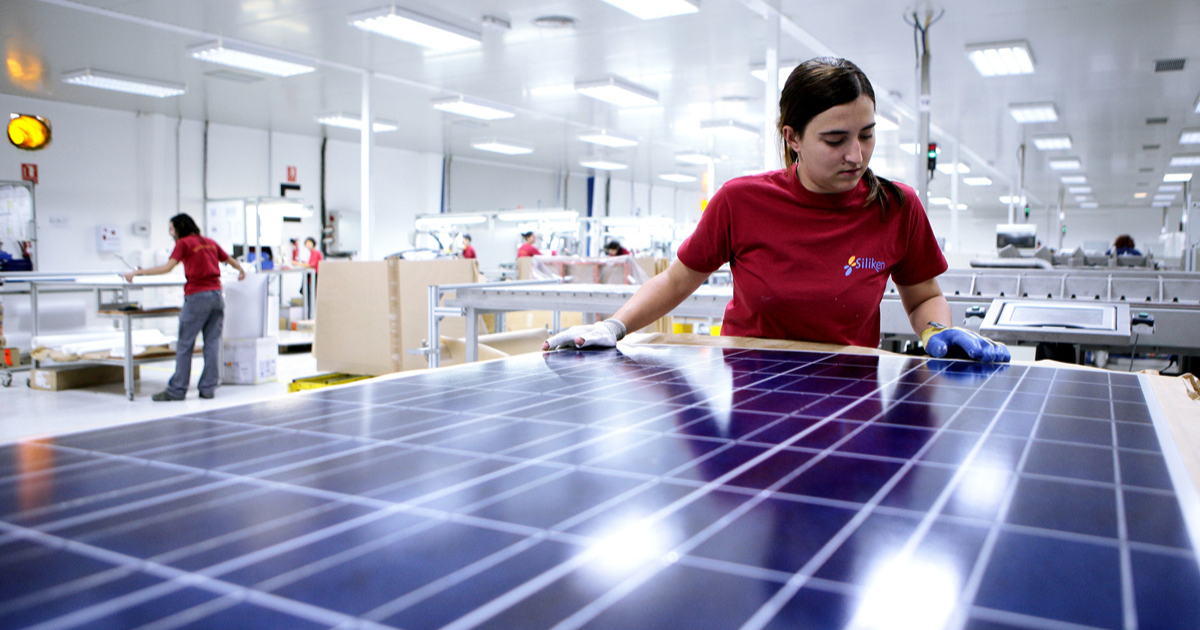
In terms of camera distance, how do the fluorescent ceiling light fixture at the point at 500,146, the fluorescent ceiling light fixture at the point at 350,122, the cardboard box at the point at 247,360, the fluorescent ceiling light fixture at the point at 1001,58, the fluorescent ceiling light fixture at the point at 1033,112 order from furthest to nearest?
1. the fluorescent ceiling light fixture at the point at 500,146
2. the fluorescent ceiling light fixture at the point at 350,122
3. the fluorescent ceiling light fixture at the point at 1033,112
4. the fluorescent ceiling light fixture at the point at 1001,58
5. the cardboard box at the point at 247,360

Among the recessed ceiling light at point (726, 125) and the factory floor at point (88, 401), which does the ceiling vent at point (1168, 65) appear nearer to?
the recessed ceiling light at point (726, 125)

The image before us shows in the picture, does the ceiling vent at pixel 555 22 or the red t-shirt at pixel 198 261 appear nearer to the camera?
the red t-shirt at pixel 198 261

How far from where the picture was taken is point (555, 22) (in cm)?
659

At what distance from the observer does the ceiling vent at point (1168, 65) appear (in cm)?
761

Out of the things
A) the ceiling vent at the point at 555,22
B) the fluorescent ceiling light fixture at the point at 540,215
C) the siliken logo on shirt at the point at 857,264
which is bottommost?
the siliken logo on shirt at the point at 857,264

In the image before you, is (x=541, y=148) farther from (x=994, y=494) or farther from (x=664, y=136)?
(x=994, y=494)

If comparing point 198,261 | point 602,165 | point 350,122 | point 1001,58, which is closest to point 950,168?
point 602,165

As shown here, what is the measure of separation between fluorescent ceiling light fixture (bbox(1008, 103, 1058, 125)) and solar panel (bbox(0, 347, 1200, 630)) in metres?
10.2

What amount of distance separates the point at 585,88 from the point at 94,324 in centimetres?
749

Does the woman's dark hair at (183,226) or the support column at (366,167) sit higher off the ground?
the support column at (366,167)

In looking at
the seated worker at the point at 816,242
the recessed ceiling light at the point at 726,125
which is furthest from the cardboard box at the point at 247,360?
the recessed ceiling light at the point at 726,125

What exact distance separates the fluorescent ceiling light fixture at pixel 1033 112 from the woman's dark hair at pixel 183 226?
937 cm

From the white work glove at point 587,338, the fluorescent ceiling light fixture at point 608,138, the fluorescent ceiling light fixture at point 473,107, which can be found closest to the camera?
the white work glove at point 587,338

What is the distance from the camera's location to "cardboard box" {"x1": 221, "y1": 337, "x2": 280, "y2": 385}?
6781 mm
